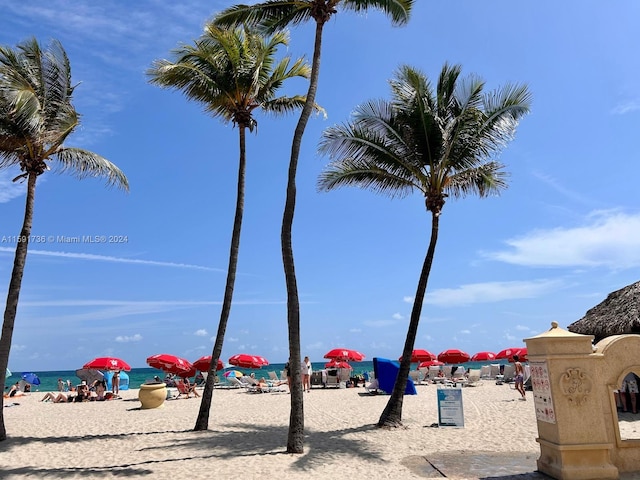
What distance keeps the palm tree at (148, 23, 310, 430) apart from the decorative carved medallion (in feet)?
24.5

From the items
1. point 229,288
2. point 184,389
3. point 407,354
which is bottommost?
point 184,389

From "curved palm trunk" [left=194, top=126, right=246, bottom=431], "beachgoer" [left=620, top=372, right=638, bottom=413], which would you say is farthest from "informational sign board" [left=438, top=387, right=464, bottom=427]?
"curved palm trunk" [left=194, top=126, right=246, bottom=431]

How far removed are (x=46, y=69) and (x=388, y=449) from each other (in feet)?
36.5

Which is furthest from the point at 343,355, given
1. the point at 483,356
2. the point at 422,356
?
the point at 483,356

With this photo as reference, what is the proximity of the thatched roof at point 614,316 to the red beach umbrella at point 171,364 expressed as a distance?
1668cm

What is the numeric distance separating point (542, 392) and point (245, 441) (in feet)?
19.5

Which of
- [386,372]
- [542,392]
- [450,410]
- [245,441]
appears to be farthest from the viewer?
[386,372]

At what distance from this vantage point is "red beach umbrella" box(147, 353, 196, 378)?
904 inches

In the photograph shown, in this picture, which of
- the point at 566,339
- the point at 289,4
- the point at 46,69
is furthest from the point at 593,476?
the point at 46,69

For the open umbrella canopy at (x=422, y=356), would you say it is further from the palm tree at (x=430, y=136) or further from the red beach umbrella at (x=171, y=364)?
the palm tree at (x=430, y=136)

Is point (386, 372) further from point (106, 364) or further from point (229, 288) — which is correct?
point (106, 364)

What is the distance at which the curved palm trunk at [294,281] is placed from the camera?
29.3 ft

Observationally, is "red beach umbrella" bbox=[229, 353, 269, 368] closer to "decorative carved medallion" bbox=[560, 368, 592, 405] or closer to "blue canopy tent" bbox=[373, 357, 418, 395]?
"blue canopy tent" bbox=[373, 357, 418, 395]

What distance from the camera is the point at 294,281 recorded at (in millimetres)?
9375
